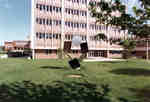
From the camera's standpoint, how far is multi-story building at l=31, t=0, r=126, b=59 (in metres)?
32.0

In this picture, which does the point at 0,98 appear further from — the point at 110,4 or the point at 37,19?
the point at 37,19

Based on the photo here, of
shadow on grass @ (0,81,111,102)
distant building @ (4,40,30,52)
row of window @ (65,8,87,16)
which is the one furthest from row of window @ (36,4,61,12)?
distant building @ (4,40,30,52)

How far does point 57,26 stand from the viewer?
33781 millimetres

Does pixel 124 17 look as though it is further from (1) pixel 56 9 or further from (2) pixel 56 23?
(1) pixel 56 9

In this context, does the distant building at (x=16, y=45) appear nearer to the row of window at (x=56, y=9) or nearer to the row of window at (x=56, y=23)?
the row of window at (x=56, y=23)

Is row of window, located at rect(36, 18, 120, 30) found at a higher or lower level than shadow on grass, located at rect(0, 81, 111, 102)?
higher

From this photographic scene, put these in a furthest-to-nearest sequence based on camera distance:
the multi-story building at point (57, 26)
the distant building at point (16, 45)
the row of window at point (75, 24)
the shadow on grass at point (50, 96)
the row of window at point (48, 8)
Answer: the distant building at point (16, 45)
the row of window at point (75, 24)
the row of window at point (48, 8)
the multi-story building at point (57, 26)
the shadow on grass at point (50, 96)

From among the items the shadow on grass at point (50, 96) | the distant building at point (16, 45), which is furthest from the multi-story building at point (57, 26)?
the distant building at point (16, 45)

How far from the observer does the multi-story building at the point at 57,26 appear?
105 feet

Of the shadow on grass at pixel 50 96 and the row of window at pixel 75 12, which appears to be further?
the row of window at pixel 75 12

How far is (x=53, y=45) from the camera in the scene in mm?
33625

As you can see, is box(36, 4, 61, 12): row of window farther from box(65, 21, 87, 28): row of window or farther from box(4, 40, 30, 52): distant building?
box(4, 40, 30, 52): distant building

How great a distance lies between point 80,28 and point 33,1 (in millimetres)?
12941

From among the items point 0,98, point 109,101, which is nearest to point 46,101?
point 0,98
